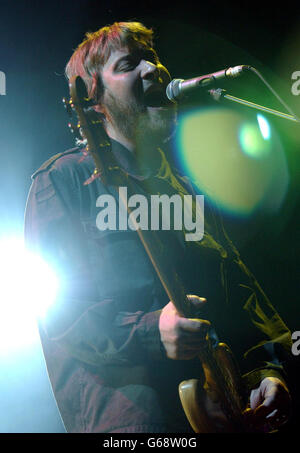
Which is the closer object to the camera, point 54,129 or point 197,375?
point 197,375

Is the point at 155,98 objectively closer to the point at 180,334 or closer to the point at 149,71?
the point at 149,71

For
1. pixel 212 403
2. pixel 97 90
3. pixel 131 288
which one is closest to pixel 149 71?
→ pixel 97 90

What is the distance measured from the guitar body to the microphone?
0.84 metres

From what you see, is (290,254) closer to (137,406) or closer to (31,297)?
(137,406)

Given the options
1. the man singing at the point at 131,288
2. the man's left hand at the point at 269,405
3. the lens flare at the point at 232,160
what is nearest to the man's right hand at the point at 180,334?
the man singing at the point at 131,288

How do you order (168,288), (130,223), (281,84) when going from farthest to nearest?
(281,84) < (130,223) < (168,288)

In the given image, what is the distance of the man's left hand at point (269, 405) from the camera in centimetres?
139

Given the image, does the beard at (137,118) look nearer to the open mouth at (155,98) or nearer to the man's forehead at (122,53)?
the open mouth at (155,98)

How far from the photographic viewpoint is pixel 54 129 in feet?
5.42

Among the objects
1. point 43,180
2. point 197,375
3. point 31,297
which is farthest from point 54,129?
point 197,375

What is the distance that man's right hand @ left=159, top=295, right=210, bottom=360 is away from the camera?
49.3 inches

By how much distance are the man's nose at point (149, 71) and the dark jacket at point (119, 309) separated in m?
0.29

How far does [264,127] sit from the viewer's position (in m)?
1.60

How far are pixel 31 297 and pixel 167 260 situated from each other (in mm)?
565
